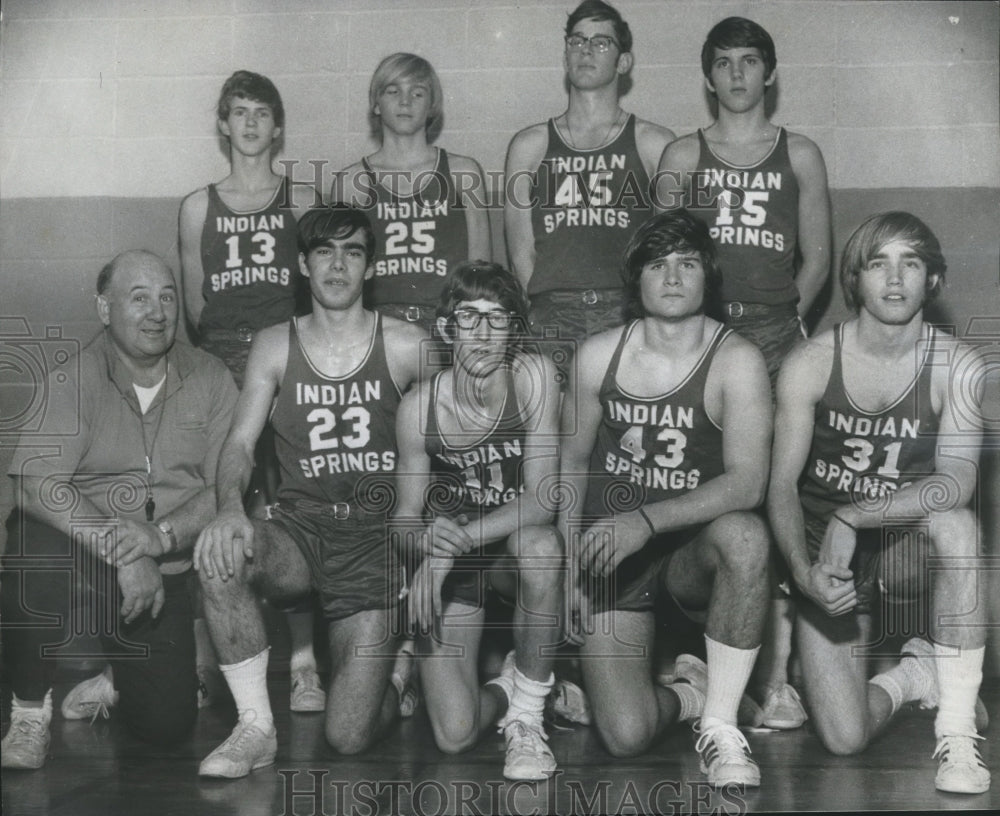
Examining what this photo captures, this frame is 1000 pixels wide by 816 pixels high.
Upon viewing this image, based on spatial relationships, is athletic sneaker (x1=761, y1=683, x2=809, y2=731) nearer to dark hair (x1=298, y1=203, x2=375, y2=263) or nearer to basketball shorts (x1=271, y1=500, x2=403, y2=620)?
basketball shorts (x1=271, y1=500, x2=403, y2=620)

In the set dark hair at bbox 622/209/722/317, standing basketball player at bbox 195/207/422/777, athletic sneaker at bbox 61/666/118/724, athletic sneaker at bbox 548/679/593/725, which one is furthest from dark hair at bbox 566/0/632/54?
athletic sneaker at bbox 61/666/118/724

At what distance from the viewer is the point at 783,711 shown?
139 inches

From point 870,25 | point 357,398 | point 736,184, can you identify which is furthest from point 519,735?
point 870,25

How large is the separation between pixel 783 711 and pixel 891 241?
1350 mm

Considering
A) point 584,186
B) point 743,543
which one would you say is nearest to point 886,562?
point 743,543

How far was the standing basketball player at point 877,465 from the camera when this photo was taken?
3.30m

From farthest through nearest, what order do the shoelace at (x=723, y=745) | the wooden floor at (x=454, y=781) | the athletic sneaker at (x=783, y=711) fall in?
the athletic sneaker at (x=783, y=711) < the shoelace at (x=723, y=745) < the wooden floor at (x=454, y=781)

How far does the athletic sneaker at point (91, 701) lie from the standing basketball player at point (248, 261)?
0.86ft

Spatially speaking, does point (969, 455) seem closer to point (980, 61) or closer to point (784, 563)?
point (784, 563)

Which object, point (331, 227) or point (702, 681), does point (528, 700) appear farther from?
point (331, 227)

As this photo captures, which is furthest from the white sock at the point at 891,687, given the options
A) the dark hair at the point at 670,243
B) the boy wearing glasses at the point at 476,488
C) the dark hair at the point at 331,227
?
the dark hair at the point at 331,227

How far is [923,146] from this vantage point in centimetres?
354

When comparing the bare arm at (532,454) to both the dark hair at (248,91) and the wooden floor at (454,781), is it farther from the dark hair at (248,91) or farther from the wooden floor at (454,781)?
the dark hair at (248,91)

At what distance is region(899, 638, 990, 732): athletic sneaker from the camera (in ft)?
11.7
